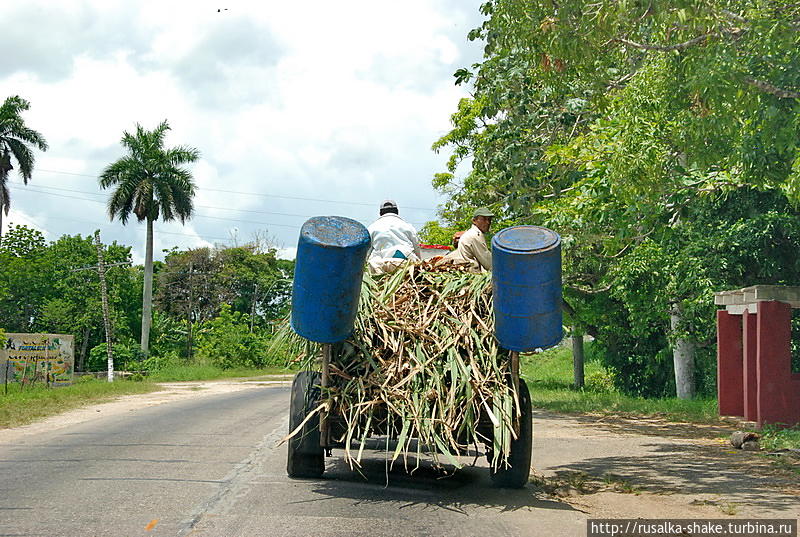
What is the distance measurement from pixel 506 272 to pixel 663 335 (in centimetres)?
2236

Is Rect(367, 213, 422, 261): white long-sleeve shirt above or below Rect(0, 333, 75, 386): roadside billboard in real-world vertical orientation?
above

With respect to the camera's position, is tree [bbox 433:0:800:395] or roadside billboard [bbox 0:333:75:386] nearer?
tree [bbox 433:0:800:395]

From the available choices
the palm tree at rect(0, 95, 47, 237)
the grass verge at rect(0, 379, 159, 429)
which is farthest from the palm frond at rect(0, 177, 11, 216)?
the grass verge at rect(0, 379, 159, 429)

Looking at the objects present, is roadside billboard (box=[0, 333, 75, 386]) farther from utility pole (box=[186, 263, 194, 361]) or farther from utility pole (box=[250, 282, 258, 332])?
utility pole (box=[250, 282, 258, 332])

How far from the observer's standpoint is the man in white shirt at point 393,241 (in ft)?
27.8

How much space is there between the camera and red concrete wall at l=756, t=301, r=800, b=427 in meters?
14.1

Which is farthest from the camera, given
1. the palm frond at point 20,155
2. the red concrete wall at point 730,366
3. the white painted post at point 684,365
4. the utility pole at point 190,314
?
the utility pole at point 190,314

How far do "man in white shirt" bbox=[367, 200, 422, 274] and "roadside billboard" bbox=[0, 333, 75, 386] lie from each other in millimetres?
29775

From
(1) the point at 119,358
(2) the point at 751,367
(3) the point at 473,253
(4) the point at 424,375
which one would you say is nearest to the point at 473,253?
(3) the point at 473,253

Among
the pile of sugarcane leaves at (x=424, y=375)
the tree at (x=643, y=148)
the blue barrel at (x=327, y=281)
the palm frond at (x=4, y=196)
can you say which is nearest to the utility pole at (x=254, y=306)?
the palm frond at (x=4, y=196)

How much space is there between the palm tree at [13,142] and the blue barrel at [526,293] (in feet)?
135

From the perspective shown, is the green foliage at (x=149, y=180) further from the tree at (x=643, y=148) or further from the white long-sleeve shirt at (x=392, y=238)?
the white long-sleeve shirt at (x=392, y=238)

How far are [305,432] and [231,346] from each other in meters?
45.2

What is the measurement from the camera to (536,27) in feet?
29.3
